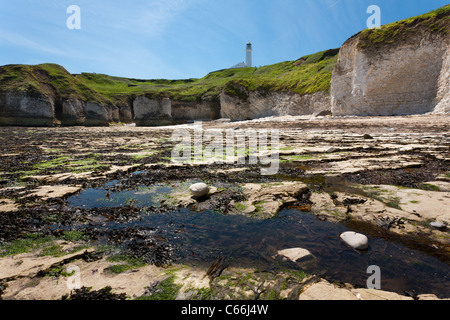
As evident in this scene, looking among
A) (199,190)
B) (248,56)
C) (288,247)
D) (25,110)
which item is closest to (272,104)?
(199,190)

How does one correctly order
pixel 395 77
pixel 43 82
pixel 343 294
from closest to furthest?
1. pixel 343 294
2. pixel 395 77
3. pixel 43 82

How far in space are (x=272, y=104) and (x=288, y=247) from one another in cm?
5467

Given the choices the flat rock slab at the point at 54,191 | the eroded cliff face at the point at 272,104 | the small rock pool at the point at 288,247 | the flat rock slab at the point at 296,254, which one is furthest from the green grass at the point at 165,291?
the eroded cliff face at the point at 272,104

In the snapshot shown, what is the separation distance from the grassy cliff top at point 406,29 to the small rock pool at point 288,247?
38.7 metres

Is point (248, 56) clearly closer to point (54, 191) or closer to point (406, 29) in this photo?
point (406, 29)

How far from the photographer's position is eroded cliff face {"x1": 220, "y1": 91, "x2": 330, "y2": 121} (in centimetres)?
4494

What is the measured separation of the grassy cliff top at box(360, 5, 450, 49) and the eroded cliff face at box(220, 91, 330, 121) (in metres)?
11.4

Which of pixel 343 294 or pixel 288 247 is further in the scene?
pixel 288 247

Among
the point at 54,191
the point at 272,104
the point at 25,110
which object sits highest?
the point at 272,104

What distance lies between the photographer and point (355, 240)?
10.0ft

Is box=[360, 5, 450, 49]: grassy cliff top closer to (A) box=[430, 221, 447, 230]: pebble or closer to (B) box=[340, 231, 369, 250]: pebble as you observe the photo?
(A) box=[430, 221, 447, 230]: pebble
